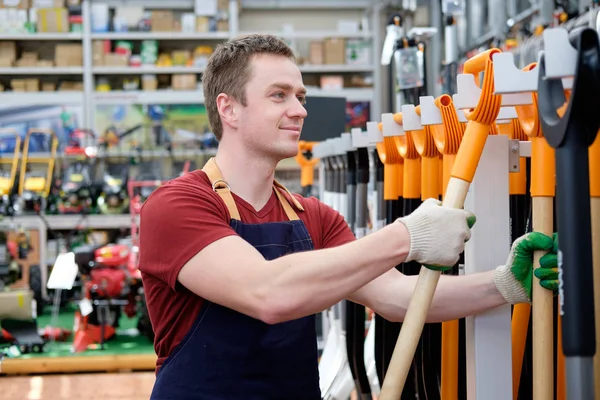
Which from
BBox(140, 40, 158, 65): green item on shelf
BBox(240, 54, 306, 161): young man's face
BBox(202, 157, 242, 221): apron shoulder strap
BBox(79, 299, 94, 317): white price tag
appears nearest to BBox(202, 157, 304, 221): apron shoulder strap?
BBox(202, 157, 242, 221): apron shoulder strap

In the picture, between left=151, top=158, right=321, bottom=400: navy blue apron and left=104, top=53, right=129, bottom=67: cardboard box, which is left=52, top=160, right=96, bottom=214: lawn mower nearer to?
left=104, top=53, right=129, bottom=67: cardboard box

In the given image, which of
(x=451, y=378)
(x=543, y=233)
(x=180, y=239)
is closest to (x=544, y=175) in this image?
(x=543, y=233)

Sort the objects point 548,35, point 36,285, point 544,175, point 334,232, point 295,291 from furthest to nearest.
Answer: point 36,285, point 334,232, point 295,291, point 544,175, point 548,35

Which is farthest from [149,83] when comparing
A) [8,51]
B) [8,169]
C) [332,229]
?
[332,229]

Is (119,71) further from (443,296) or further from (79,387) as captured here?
(443,296)

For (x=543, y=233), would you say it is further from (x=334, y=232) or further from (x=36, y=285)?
(x=36, y=285)

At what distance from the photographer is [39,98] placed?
10.8 m

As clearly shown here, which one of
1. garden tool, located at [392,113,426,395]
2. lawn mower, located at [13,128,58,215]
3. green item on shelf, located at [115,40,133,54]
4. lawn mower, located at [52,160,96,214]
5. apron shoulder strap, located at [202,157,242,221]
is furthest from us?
green item on shelf, located at [115,40,133,54]

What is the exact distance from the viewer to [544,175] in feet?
5.28

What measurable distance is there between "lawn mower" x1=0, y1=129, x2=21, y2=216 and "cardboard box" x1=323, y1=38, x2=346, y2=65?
12.8 ft

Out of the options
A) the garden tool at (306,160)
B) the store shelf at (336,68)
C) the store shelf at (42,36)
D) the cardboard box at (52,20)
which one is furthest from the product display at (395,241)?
the cardboard box at (52,20)

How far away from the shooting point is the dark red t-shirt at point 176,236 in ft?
6.22

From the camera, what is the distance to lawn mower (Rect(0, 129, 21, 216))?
886 cm

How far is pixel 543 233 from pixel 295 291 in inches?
19.7
